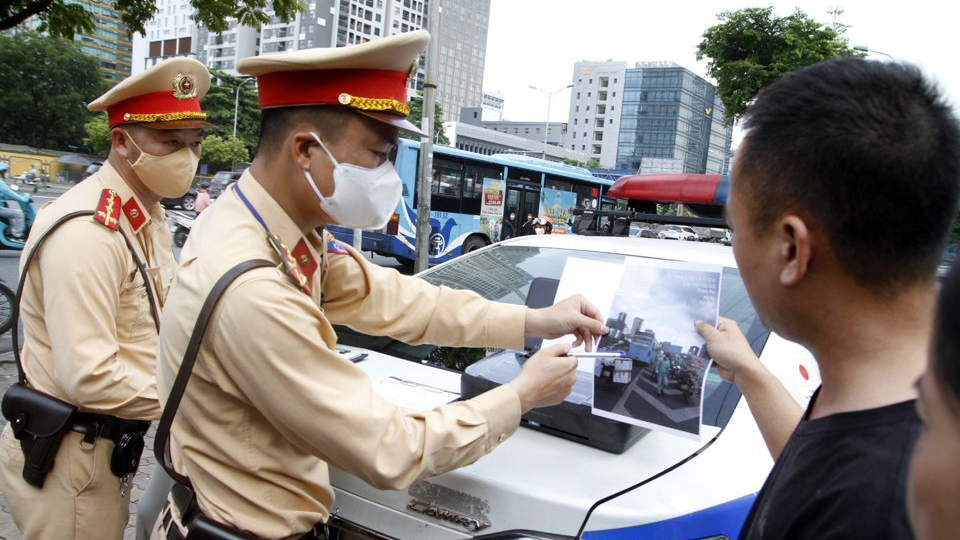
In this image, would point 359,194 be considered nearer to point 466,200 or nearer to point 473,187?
point 466,200

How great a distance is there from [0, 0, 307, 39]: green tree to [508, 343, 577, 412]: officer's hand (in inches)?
244

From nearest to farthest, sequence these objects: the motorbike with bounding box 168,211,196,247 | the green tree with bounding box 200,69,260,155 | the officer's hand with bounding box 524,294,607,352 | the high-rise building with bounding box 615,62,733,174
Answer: the officer's hand with bounding box 524,294,607,352 → the motorbike with bounding box 168,211,196,247 → the green tree with bounding box 200,69,260,155 → the high-rise building with bounding box 615,62,733,174

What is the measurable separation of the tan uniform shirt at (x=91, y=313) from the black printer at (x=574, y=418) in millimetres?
955

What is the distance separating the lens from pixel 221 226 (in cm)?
133

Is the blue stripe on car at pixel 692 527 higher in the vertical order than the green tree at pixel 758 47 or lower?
lower

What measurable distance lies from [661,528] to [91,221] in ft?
5.86

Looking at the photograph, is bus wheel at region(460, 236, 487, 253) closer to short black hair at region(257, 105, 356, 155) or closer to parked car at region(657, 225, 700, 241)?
parked car at region(657, 225, 700, 241)

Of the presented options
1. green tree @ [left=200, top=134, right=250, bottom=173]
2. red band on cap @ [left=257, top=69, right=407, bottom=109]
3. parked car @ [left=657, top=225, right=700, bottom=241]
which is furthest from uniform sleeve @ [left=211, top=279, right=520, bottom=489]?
green tree @ [left=200, top=134, right=250, bottom=173]

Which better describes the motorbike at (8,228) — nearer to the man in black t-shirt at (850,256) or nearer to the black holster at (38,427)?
the black holster at (38,427)

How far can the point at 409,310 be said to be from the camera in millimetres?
1865

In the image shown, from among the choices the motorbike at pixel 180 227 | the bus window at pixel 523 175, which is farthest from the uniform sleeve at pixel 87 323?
the bus window at pixel 523 175

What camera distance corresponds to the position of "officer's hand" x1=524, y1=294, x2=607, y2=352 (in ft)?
5.17

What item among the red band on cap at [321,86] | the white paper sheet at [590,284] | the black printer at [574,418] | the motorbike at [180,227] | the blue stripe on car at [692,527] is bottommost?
the motorbike at [180,227]

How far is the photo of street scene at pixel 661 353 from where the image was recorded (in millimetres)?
1442
